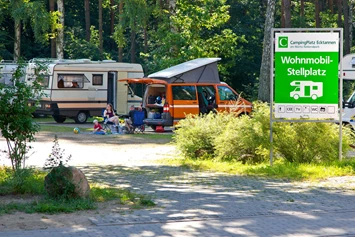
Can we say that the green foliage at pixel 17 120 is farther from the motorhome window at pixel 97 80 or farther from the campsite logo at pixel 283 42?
the motorhome window at pixel 97 80

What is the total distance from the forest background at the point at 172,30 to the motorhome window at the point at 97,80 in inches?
125

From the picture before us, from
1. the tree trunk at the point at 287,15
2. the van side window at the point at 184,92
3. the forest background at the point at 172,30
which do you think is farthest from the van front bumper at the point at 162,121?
the tree trunk at the point at 287,15

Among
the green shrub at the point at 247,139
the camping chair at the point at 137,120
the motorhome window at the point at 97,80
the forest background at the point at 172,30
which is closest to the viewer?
the green shrub at the point at 247,139

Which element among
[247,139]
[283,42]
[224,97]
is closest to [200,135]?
[247,139]

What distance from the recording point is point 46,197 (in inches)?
416

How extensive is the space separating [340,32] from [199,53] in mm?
19854

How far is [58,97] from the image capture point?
3198cm

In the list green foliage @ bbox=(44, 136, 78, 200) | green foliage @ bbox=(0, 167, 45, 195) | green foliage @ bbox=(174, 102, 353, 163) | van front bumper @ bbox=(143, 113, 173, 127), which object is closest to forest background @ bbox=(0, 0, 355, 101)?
van front bumper @ bbox=(143, 113, 173, 127)

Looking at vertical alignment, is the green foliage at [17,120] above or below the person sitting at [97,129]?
above

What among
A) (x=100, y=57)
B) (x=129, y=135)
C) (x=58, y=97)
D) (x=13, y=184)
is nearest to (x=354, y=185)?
(x=13, y=184)

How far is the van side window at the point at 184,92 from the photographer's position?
26828 mm

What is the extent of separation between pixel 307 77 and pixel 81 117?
19075 mm

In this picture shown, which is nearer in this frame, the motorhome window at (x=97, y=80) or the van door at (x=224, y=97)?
the van door at (x=224, y=97)

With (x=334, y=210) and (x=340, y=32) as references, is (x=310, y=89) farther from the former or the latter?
(x=334, y=210)
